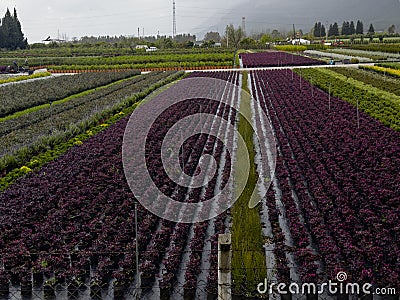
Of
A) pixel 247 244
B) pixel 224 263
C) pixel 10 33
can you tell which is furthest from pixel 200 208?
pixel 10 33

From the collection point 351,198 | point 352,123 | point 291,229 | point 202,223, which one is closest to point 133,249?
point 202,223

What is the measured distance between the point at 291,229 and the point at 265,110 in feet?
41.2

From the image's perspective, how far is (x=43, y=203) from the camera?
881cm
